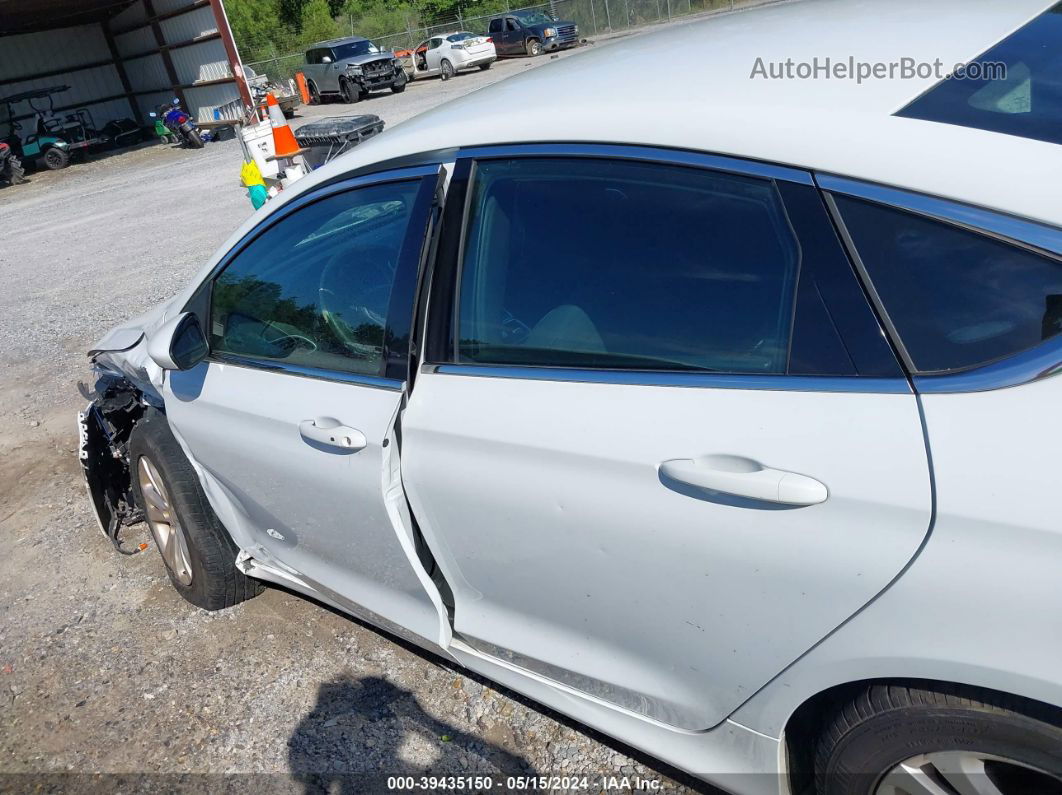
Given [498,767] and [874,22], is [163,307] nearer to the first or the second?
[498,767]

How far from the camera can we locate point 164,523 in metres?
3.51

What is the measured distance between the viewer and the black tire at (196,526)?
3.20m

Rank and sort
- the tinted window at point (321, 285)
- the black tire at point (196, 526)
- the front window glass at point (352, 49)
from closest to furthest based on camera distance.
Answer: the tinted window at point (321, 285)
the black tire at point (196, 526)
the front window glass at point (352, 49)

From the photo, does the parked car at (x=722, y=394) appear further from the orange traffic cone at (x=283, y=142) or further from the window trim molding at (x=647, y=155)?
the orange traffic cone at (x=283, y=142)

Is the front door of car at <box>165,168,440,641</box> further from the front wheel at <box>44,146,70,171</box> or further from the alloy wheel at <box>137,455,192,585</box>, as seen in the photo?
the front wheel at <box>44,146,70,171</box>

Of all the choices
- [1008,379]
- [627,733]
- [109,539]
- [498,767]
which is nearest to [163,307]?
[109,539]

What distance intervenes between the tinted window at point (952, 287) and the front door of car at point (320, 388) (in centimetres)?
113

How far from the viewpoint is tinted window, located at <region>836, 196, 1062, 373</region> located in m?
1.39

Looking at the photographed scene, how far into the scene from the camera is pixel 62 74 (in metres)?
24.1

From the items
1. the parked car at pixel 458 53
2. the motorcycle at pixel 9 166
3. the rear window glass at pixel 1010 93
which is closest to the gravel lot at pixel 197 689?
the rear window glass at pixel 1010 93

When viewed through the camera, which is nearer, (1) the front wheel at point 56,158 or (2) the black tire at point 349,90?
(1) the front wheel at point 56,158

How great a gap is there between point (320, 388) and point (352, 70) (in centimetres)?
2542

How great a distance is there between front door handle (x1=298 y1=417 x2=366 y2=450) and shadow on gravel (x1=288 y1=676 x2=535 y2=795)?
1.06 m

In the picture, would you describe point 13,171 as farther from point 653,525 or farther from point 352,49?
point 653,525
